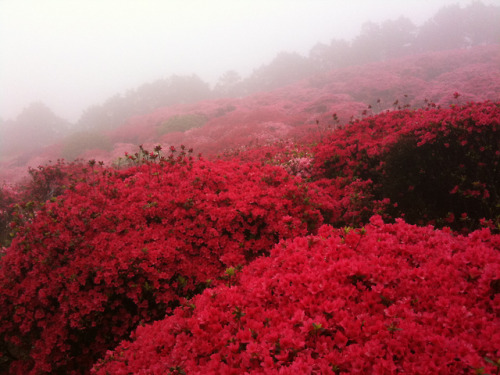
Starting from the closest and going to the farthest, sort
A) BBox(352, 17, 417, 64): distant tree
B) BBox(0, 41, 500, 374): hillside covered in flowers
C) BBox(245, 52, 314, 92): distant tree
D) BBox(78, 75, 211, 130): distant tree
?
BBox(0, 41, 500, 374): hillside covered in flowers, BBox(78, 75, 211, 130): distant tree, BBox(352, 17, 417, 64): distant tree, BBox(245, 52, 314, 92): distant tree

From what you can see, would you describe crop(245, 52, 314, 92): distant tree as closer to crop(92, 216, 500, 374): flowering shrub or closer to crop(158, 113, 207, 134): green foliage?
crop(158, 113, 207, 134): green foliage

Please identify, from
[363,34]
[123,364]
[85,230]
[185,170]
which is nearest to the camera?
[123,364]

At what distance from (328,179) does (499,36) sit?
4245 centimetres

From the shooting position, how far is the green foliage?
878 inches

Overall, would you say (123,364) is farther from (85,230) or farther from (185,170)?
(185,170)

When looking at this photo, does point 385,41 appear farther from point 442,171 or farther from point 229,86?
point 442,171

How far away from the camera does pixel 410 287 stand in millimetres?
2217

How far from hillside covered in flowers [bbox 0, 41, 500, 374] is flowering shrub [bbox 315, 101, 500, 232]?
0.03m

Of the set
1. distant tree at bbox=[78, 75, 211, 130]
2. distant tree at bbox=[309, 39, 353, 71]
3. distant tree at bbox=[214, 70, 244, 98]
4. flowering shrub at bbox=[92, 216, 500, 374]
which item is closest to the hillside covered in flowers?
flowering shrub at bbox=[92, 216, 500, 374]

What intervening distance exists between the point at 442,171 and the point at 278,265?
3749mm

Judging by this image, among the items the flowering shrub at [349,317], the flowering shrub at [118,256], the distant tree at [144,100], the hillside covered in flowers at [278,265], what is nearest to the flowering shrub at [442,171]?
the hillside covered in flowers at [278,265]

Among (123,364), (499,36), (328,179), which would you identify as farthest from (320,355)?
(499,36)

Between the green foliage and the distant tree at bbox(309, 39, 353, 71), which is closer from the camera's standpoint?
the green foliage

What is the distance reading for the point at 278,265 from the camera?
2896 millimetres
